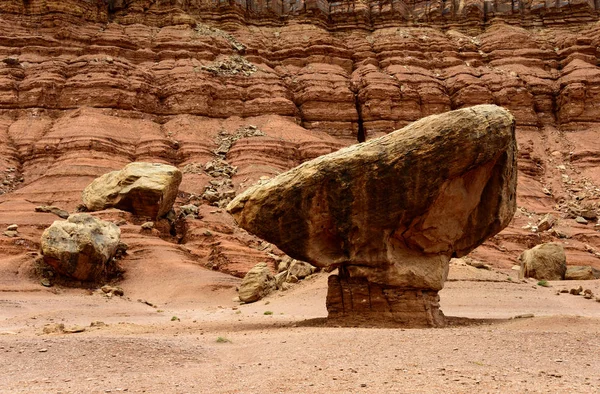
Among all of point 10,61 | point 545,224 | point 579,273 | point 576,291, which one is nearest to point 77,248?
point 576,291

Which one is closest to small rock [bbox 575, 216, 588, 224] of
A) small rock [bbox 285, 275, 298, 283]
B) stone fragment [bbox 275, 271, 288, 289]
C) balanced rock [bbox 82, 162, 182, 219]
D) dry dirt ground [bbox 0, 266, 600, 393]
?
stone fragment [bbox 275, 271, 288, 289]

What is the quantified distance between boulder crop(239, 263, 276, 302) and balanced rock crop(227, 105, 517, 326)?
11.7m

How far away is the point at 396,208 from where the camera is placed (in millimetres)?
15500

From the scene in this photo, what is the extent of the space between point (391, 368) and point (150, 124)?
154ft

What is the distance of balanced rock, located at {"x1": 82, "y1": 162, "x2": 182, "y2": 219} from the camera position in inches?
1430

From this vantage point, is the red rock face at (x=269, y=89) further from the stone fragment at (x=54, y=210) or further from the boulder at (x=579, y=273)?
the boulder at (x=579, y=273)

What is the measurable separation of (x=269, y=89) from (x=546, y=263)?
1314 inches

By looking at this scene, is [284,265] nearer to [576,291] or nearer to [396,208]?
[576,291]

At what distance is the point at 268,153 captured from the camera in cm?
4972

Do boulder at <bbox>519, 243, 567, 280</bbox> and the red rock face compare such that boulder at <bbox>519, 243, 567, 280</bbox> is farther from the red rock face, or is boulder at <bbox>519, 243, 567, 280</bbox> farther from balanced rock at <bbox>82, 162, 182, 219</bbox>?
balanced rock at <bbox>82, 162, 182, 219</bbox>

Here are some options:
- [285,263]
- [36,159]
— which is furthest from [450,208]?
[36,159]

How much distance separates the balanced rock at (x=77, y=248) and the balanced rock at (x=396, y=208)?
16.3 meters

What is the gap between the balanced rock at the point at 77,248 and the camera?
1174 inches

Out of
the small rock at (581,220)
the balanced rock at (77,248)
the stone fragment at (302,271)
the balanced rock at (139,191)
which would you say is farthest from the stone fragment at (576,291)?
the balanced rock at (139,191)
